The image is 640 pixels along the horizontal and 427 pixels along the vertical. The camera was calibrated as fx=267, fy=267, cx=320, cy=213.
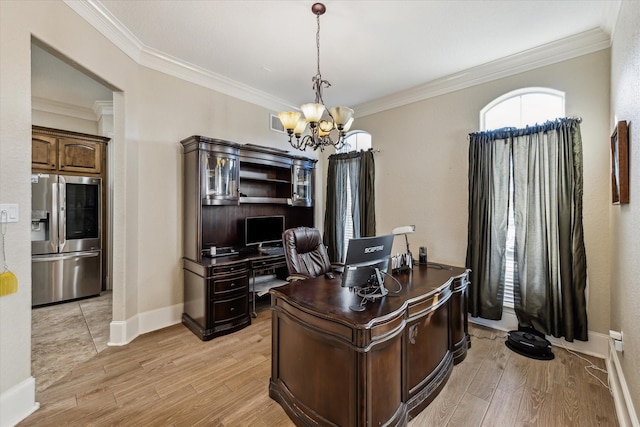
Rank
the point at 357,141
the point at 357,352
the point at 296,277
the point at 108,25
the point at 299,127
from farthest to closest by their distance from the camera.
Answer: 1. the point at 357,141
2. the point at 296,277
3. the point at 108,25
4. the point at 299,127
5. the point at 357,352

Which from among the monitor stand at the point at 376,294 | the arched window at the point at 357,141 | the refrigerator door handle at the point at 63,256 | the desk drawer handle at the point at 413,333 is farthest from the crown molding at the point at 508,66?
the refrigerator door handle at the point at 63,256

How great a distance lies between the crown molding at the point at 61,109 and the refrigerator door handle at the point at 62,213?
1211 mm

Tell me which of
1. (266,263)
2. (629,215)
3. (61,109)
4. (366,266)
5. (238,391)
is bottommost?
(238,391)

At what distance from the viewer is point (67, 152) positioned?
414 centimetres

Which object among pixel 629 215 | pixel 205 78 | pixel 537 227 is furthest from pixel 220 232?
pixel 629 215

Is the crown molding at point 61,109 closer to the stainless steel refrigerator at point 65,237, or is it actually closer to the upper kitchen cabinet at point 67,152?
the upper kitchen cabinet at point 67,152

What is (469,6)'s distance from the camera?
2.30 metres

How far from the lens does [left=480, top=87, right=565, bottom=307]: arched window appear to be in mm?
2945

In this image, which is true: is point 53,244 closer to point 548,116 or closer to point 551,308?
point 551,308

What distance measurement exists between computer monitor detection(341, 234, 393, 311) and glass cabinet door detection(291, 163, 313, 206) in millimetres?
2553

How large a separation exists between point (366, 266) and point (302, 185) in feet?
9.28

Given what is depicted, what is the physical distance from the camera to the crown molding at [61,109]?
13.7 feet

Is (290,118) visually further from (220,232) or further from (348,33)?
(220,232)

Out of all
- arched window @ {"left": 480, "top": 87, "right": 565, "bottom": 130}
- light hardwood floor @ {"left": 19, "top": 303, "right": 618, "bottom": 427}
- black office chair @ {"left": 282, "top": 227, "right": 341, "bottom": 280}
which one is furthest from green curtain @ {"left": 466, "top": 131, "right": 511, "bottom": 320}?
black office chair @ {"left": 282, "top": 227, "right": 341, "bottom": 280}
